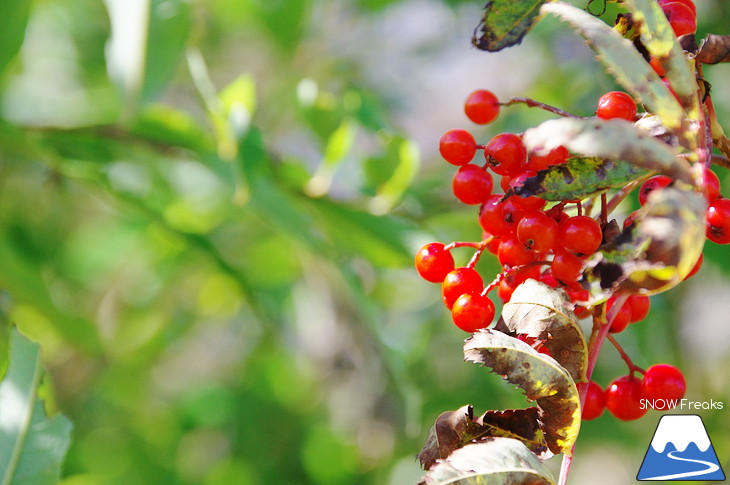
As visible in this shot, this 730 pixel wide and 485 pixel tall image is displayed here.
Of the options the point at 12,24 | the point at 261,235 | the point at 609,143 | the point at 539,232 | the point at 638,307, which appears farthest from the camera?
the point at 261,235

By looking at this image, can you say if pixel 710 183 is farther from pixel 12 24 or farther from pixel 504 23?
pixel 12 24

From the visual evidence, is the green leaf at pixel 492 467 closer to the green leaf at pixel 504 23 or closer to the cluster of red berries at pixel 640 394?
the cluster of red berries at pixel 640 394

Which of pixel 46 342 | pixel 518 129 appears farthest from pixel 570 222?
pixel 46 342

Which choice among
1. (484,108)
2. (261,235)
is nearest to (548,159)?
(484,108)

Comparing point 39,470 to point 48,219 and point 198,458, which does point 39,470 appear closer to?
point 48,219

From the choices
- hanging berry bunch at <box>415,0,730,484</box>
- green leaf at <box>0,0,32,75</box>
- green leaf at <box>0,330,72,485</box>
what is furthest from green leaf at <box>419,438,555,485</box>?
green leaf at <box>0,0,32,75</box>
